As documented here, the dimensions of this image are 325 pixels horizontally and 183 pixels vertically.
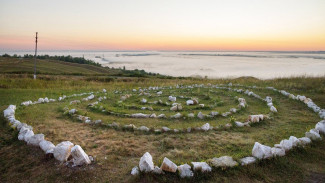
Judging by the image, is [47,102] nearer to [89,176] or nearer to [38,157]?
[38,157]

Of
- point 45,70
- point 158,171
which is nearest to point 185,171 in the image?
point 158,171

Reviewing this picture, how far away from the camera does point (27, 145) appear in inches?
A: 236

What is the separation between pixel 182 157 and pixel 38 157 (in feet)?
12.0

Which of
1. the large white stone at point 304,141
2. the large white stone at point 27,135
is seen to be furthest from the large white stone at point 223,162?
the large white stone at point 27,135

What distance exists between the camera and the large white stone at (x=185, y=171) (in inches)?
166

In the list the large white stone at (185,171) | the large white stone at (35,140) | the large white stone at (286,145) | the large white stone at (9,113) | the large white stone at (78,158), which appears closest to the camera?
the large white stone at (185,171)

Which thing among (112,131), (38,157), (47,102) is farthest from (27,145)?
(47,102)

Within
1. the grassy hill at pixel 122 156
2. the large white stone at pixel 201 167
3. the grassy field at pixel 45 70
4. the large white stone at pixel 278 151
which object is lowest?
the grassy hill at pixel 122 156

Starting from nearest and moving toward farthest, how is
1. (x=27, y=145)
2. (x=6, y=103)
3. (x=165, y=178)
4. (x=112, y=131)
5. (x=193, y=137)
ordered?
1. (x=165, y=178)
2. (x=27, y=145)
3. (x=193, y=137)
4. (x=112, y=131)
5. (x=6, y=103)

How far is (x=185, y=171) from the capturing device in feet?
14.0

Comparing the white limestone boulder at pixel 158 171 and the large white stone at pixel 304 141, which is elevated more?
the large white stone at pixel 304 141

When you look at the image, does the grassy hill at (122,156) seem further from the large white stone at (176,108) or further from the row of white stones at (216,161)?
the large white stone at (176,108)

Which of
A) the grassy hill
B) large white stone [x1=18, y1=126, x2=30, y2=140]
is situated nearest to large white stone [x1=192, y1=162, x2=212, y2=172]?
the grassy hill

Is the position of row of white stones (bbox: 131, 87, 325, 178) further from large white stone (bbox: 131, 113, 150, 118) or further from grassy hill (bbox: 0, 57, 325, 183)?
large white stone (bbox: 131, 113, 150, 118)
